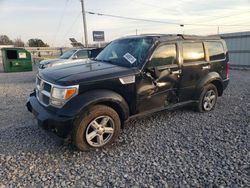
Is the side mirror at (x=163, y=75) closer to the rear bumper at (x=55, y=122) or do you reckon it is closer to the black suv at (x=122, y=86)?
the black suv at (x=122, y=86)

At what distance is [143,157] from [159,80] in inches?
60.4

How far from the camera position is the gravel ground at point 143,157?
2824 millimetres

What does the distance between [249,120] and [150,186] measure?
10.9ft

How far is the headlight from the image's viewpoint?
129 inches

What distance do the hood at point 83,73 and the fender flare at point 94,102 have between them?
23 cm

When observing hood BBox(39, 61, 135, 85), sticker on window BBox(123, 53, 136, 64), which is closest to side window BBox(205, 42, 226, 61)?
sticker on window BBox(123, 53, 136, 64)

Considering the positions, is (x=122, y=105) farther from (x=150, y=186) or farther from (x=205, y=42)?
(x=205, y=42)

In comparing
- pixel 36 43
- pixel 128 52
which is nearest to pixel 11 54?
pixel 128 52

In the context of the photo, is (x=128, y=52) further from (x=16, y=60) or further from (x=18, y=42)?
(x=18, y=42)

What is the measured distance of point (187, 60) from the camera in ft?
15.4

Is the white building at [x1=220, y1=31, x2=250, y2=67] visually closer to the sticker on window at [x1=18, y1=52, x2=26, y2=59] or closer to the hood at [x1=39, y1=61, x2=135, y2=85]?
the hood at [x1=39, y1=61, x2=135, y2=85]

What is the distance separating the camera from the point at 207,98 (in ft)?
17.7

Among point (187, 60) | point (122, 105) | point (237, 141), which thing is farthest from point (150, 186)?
point (187, 60)

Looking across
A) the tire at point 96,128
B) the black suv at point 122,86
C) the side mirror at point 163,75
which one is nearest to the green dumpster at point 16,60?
the black suv at point 122,86
